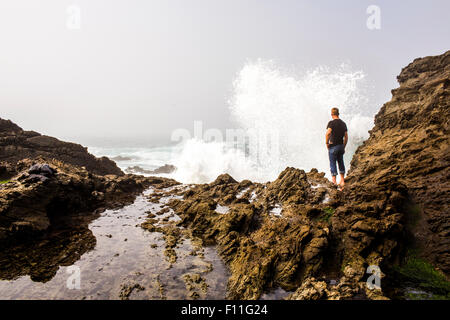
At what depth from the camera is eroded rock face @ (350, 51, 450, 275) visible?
19.0 feet

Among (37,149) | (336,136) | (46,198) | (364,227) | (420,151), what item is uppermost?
(37,149)

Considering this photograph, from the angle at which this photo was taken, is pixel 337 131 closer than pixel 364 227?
No

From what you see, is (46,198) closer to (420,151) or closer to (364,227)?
(364,227)

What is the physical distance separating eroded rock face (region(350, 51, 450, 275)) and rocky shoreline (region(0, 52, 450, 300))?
0.03 m

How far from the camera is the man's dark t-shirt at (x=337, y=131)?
8.98m

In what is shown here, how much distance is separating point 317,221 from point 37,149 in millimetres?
20355

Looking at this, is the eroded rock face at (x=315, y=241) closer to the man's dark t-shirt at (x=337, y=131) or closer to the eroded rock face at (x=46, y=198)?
the man's dark t-shirt at (x=337, y=131)

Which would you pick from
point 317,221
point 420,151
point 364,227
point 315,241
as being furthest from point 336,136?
point 315,241

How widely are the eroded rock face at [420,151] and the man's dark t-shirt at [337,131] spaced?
1630 millimetres

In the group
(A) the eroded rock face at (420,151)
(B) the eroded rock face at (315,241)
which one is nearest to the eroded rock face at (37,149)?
(B) the eroded rock face at (315,241)

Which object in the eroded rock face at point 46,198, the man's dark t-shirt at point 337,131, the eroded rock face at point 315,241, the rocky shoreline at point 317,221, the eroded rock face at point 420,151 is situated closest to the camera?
the rocky shoreline at point 317,221

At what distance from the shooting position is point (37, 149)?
56.4 ft
